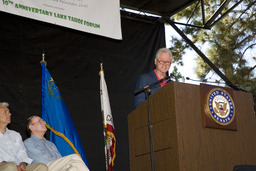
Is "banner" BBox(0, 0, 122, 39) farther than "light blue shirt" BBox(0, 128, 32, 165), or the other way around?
"banner" BBox(0, 0, 122, 39)

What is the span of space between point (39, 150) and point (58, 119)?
741 millimetres

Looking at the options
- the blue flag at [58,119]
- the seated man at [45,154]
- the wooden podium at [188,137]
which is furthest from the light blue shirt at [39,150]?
the wooden podium at [188,137]

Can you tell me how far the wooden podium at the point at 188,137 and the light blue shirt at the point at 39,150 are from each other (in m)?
0.88

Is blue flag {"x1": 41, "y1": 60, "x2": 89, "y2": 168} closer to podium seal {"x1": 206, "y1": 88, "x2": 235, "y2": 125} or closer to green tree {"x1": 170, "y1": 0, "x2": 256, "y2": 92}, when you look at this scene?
podium seal {"x1": 206, "y1": 88, "x2": 235, "y2": 125}

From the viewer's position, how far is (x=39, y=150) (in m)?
3.97

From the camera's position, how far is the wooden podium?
317cm

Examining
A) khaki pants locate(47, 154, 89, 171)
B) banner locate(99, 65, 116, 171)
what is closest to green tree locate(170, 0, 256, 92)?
banner locate(99, 65, 116, 171)

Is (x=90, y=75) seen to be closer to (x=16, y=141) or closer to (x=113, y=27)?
(x=113, y=27)

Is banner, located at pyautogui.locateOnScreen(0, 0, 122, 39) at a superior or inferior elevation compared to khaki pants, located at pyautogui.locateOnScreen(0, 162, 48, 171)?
superior

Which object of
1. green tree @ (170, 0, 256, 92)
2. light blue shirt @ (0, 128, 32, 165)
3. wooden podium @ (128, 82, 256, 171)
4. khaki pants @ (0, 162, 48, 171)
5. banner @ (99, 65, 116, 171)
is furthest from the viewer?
green tree @ (170, 0, 256, 92)

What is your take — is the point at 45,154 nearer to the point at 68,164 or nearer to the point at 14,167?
the point at 68,164

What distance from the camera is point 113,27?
4.62 metres

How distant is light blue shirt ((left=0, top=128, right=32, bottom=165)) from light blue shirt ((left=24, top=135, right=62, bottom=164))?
0.26 ft

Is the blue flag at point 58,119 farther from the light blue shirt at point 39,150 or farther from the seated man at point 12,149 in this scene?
the seated man at point 12,149
